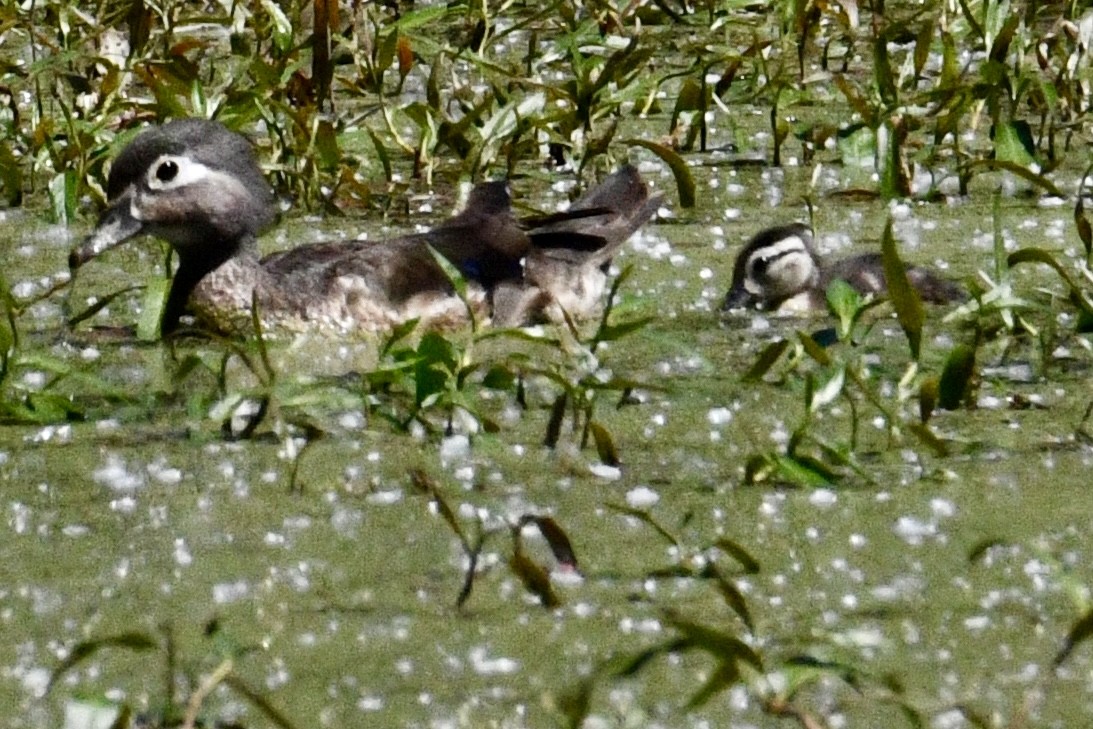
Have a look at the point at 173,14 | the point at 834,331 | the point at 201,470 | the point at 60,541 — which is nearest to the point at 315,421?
the point at 201,470

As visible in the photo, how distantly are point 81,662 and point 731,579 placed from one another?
1.15 metres

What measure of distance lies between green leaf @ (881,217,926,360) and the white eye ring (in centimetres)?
259

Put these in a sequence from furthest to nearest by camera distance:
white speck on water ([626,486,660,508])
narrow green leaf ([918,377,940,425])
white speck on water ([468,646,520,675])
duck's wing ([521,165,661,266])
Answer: duck's wing ([521,165,661,266])
narrow green leaf ([918,377,940,425])
white speck on water ([626,486,660,508])
white speck on water ([468,646,520,675])

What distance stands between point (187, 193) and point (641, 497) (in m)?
2.57

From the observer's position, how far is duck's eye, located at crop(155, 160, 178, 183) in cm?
739

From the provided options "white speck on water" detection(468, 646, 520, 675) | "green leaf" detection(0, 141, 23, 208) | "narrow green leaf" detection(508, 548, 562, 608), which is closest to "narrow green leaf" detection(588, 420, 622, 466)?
"narrow green leaf" detection(508, 548, 562, 608)

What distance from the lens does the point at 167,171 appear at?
7.40 meters

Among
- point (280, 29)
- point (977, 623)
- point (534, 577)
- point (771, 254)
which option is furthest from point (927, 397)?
point (280, 29)

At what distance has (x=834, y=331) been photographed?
6242 mm

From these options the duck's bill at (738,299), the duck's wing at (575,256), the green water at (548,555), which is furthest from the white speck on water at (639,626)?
the duck's wing at (575,256)

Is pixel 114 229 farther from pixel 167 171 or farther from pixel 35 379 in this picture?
pixel 35 379

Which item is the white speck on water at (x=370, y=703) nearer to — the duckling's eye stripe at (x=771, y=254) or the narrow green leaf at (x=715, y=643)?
the narrow green leaf at (x=715, y=643)

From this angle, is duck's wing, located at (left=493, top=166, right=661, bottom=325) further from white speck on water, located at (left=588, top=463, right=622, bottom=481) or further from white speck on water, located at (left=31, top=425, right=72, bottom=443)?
white speck on water, located at (left=588, top=463, right=622, bottom=481)

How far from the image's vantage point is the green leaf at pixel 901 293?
5129 millimetres
